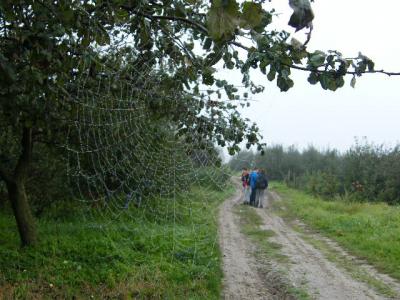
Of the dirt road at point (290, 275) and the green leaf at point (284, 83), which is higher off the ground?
the green leaf at point (284, 83)

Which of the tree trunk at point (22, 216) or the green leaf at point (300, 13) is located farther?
the tree trunk at point (22, 216)

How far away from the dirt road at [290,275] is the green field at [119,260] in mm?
330

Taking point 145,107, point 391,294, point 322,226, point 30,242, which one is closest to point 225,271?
point 391,294

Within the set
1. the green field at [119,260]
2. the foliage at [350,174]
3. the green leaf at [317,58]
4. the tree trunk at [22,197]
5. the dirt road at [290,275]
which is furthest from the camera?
the foliage at [350,174]

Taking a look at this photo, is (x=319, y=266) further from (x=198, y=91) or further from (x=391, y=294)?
(x=198, y=91)

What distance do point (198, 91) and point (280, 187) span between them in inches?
893

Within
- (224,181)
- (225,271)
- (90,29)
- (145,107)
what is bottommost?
(225,271)

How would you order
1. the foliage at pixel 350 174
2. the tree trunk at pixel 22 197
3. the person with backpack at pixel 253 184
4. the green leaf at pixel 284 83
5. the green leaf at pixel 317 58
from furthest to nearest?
1. the foliage at pixel 350 174
2. the person with backpack at pixel 253 184
3. the tree trunk at pixel 22 197
4. the green leaf at pixel 284 83
5. the green leaf at pixel 317 58

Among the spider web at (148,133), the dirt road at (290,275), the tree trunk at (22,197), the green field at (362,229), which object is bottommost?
the dirt road at (290,275)

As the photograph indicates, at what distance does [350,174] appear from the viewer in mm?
26031

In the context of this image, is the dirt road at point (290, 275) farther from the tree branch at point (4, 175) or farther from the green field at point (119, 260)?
the tree branch at point (4, 175)

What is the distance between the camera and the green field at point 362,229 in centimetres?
955

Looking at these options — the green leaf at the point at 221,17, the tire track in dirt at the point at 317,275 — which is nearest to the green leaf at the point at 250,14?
the green leaf at the point at 221,17

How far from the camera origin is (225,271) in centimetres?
830
